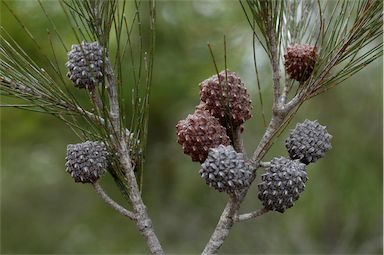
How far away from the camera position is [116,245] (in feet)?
8.49

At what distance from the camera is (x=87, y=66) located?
0.65 m

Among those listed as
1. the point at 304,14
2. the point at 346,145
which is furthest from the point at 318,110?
the point at 304,14

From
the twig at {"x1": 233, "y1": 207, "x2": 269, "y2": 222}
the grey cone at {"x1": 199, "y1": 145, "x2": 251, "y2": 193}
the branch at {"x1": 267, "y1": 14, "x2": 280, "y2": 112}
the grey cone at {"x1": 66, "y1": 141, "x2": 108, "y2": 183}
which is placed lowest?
the twig at {"x1": 233, "y1": 207, "x2": 269, "y2": 222}

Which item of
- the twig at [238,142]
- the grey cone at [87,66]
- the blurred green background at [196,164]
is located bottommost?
the twig at [238,142]

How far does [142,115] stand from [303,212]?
1.81m

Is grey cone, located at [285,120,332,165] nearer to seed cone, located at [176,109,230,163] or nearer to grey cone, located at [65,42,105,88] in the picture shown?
seed cone, located at [176,109,230,163]

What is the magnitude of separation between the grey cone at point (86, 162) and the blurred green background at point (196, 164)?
136 centimetres

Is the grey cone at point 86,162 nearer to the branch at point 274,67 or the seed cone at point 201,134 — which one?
the seed cone at point 201,134

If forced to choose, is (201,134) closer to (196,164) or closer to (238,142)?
(238,142)

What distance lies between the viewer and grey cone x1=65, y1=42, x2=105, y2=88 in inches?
25.6

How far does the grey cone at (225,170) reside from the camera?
0.61 m

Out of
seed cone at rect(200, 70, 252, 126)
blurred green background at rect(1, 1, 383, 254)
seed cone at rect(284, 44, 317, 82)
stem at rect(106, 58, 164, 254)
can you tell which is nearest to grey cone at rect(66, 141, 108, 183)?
stem at rect(106, 58, 164, 254)

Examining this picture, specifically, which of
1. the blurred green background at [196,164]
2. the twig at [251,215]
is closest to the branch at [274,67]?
the twig at [251,215]

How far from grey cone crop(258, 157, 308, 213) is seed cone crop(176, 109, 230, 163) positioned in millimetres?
63
